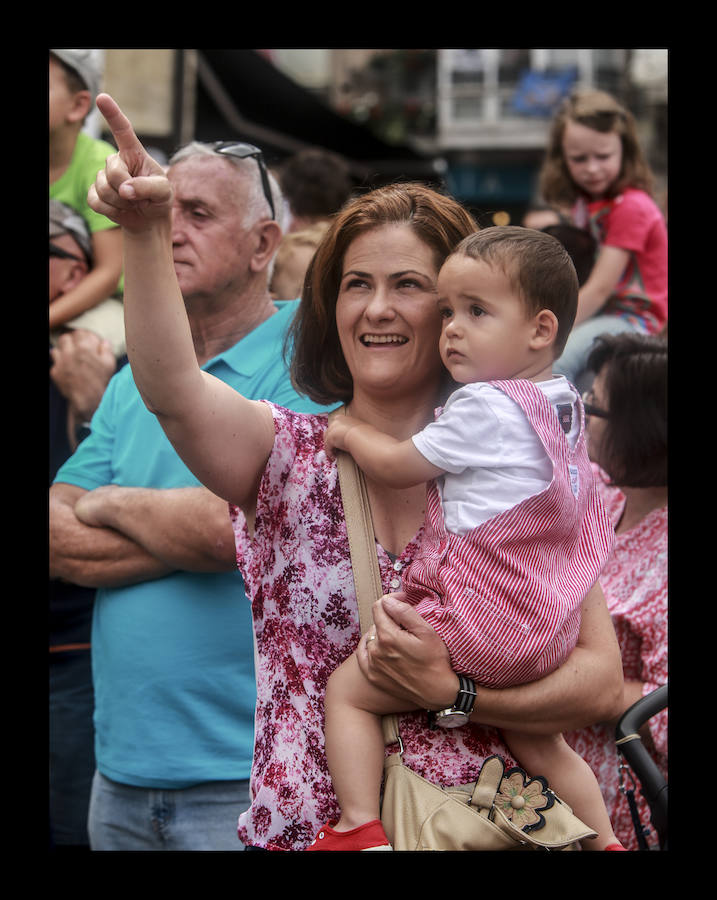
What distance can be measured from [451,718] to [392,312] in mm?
782

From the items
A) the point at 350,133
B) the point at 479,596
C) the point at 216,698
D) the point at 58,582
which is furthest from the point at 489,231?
the point at 350,133

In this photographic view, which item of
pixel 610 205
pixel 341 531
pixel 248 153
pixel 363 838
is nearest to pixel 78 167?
pixel 248 153

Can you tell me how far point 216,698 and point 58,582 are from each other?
1123 mm

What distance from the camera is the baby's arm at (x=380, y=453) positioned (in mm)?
1982

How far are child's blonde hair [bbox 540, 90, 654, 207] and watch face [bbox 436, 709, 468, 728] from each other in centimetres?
351

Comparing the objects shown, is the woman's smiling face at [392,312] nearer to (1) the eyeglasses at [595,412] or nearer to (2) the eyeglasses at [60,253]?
(1) the eyeglasses at [595,412]

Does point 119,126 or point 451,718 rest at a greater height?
point 119,126

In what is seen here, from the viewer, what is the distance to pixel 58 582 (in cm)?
381

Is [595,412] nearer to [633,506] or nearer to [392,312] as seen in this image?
[633,506]

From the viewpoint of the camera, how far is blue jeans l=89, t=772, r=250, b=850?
289cm

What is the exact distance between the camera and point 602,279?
15.0 feet

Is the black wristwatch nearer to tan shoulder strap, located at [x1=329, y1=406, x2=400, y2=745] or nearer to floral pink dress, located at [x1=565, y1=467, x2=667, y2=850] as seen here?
tan shoulder strap, located at [x1=329, y1=406, x2=400, y2=745]

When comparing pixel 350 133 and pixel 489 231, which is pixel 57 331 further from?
pixel 350 133

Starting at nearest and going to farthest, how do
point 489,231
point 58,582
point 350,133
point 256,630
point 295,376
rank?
point 489,231, point 256,630, point 295,376, point 58,582, point 350,133
